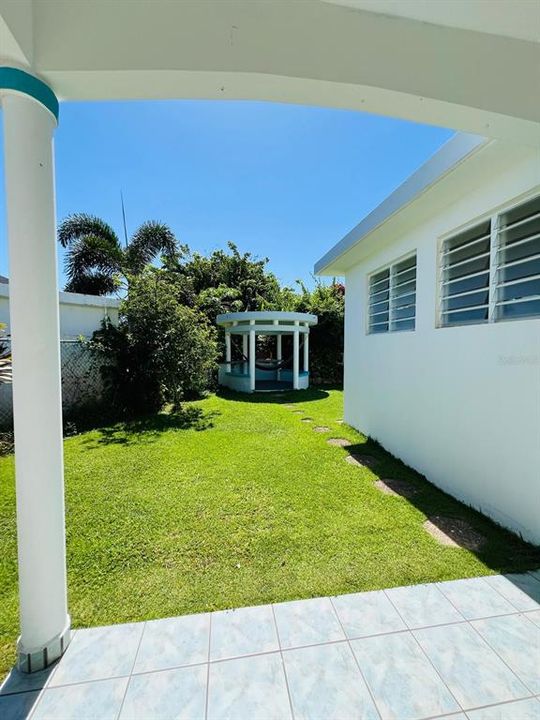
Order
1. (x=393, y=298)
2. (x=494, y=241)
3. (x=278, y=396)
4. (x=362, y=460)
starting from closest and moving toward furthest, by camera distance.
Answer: (x=494, y=241) < (x=362, y=460) < (x=393, y=298) < (x=278, y=396)

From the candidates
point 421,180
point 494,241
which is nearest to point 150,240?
point 421,180

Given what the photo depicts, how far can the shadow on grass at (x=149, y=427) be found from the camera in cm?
627

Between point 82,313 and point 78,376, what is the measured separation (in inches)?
75.7

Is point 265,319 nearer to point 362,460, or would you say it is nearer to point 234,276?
point 234,276

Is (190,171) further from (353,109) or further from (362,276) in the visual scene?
(353,109)

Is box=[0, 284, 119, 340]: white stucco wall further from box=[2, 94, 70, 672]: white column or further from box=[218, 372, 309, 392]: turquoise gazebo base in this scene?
box=[2, 94, 70, 672]: white column

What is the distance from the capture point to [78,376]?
8.03 m

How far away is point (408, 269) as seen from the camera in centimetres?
535

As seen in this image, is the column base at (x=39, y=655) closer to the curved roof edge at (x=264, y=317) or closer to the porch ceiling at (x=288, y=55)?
the porch ceiling at (x=288, y=55)

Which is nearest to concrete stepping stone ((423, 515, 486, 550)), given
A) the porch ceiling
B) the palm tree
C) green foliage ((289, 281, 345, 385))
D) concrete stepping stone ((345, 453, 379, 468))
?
concrete stepping stone ((345, 453, 379, 468))

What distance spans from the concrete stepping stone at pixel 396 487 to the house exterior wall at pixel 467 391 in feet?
1.34

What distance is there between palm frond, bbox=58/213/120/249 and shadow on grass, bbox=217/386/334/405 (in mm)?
7883

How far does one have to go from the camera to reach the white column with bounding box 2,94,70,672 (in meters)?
1.70

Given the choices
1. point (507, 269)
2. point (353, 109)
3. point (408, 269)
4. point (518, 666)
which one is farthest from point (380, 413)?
point (353, 109)
